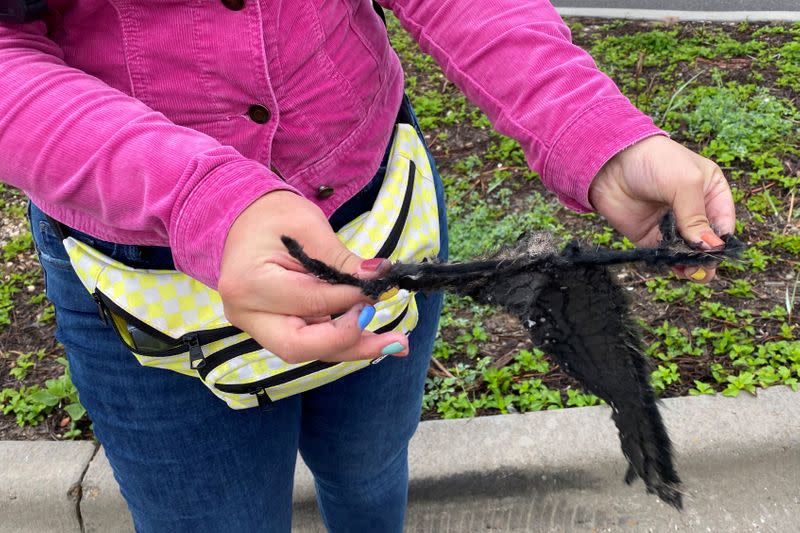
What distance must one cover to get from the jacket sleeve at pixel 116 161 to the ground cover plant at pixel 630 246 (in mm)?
1178

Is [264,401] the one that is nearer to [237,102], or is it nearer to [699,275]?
[237,102]

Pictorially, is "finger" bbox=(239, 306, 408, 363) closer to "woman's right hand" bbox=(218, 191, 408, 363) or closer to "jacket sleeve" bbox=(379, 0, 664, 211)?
"woman's right hand" bbox=(218, 191, 408, 363)

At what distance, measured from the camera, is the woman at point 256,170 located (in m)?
0.92

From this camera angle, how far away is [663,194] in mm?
1139

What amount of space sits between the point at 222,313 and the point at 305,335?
33 cm

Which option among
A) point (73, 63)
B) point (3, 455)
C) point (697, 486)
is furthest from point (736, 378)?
point (3, 455)

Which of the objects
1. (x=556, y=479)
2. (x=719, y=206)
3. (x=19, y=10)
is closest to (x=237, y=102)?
(x=19, y=10)

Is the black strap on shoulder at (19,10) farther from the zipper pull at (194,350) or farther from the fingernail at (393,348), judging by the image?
the fingernail at (393,348)

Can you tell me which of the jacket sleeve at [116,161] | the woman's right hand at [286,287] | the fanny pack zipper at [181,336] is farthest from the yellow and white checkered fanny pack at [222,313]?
the woman's right hand at [286,287]

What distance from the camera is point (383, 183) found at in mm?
1329

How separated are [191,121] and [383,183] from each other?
361 mm

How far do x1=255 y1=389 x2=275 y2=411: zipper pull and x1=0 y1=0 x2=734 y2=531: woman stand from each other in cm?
5

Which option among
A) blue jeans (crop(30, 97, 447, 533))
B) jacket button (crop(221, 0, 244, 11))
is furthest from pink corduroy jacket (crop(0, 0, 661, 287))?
blue jeans (crop(30, 97, 447, 533))

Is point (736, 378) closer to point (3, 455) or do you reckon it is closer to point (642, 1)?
point (3, 455)
